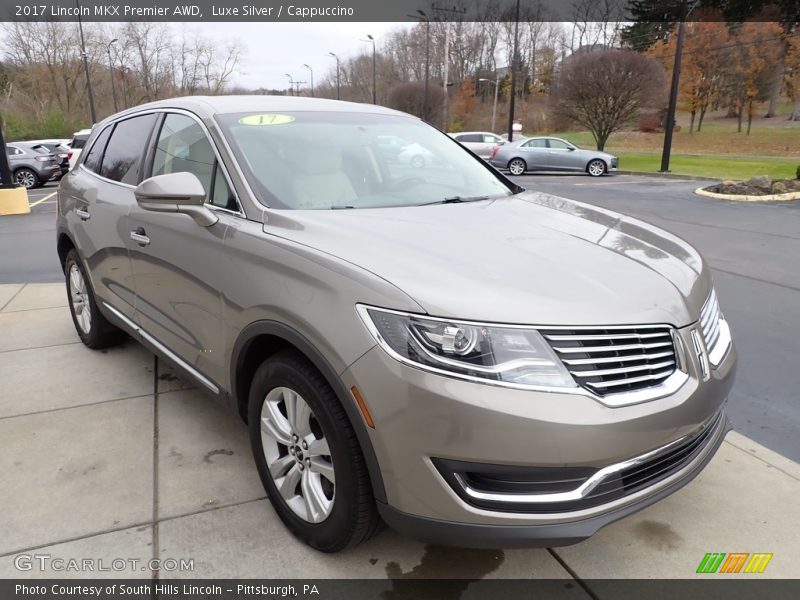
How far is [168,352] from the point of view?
3299 mm

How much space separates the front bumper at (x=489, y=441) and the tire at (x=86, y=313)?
10.3 feet

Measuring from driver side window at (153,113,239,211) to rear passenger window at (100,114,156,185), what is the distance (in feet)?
0.82

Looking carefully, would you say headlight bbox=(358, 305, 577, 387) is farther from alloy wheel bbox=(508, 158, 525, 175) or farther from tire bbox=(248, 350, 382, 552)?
alloy wheel bbox=(508, 158, 525, 175)

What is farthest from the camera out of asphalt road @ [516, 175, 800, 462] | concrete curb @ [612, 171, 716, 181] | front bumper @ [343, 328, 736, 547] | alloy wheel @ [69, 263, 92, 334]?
concrete curb @ [612, 171, 716, 181]

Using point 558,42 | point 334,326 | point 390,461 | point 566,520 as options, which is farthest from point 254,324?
point 558,42

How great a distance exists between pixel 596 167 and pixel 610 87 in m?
9.65

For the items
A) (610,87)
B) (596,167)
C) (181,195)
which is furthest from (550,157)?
(181,195)

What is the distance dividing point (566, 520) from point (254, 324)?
4.40 feet

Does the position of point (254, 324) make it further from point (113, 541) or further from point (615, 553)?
point (615, 553)

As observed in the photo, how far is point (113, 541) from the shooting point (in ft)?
8.26

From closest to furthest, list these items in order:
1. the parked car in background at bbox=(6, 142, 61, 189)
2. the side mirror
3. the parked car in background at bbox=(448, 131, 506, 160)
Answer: the side mirror
the parked car in background at bbox=(6, 142, 61, 189)
the parked car in background at bbox=(448, 131, 506, 160)

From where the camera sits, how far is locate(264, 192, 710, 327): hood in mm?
1929

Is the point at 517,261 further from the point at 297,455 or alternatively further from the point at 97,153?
the point at 97,153
